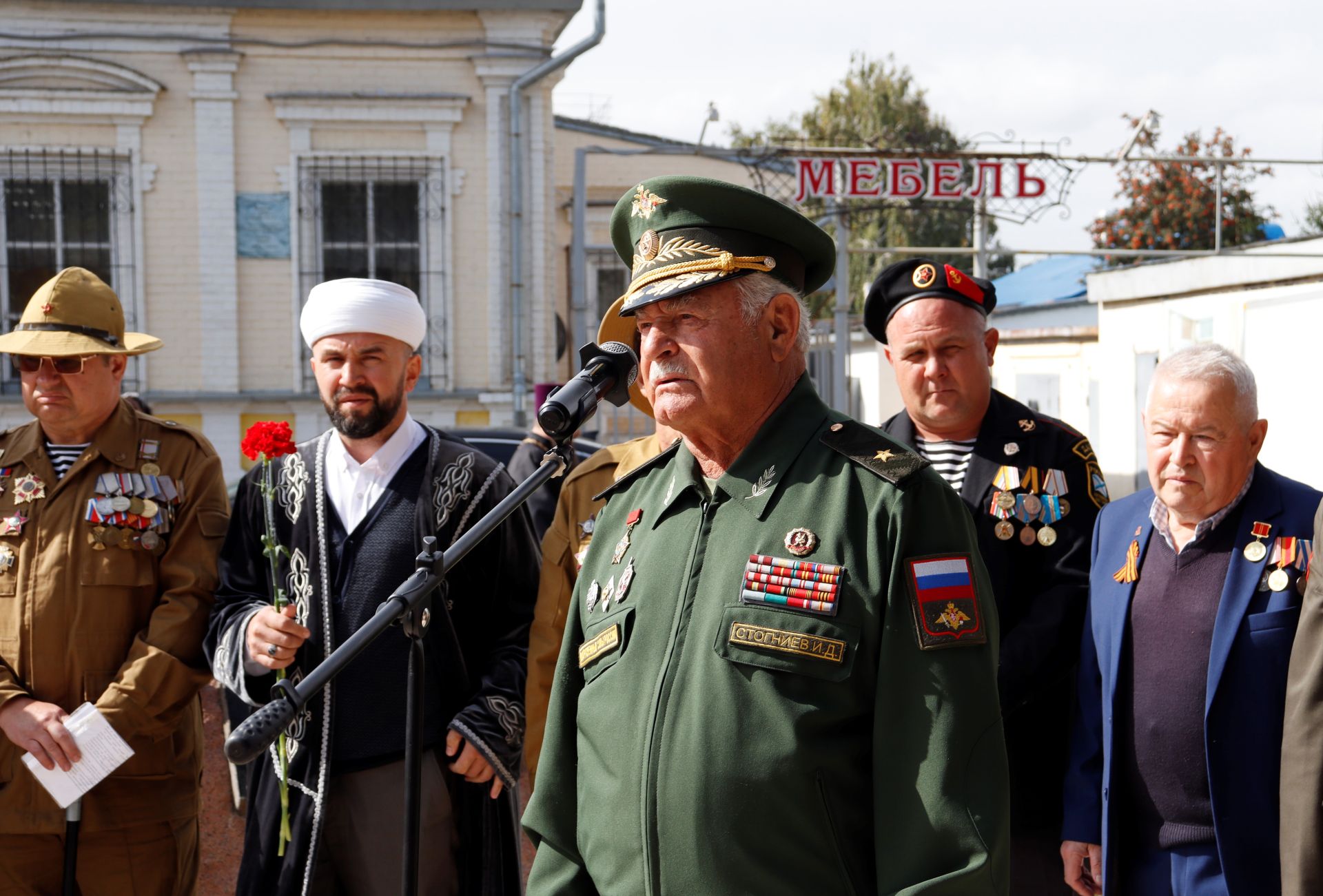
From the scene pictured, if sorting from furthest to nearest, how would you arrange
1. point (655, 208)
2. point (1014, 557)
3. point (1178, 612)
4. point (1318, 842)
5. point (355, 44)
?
point (355, 44), point (1014, 557), point (1178, 612), point (1318, 842), point (655, 208)

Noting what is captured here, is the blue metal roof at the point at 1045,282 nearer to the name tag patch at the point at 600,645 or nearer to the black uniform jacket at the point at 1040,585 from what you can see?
the black uniform jacket at the point at 1040,585

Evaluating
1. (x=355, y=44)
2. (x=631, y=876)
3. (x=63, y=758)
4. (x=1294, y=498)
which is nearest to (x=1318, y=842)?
(x=1294, y=498)

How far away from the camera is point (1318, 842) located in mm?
2600

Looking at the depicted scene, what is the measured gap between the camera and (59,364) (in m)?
3.80

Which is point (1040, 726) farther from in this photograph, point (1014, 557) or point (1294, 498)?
point (1294, 498)

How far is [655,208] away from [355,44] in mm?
10353

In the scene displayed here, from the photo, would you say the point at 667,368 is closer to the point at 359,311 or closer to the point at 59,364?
the point at 359,311

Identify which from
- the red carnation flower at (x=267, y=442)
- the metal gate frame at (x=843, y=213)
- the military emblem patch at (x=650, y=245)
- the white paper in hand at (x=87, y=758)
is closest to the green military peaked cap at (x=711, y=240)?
the military emblem patch at (x=650, y=245)

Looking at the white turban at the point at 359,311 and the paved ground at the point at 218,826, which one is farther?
the paved ground at the point at 218,826

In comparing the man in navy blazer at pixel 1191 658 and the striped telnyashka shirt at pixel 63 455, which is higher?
the striped telnyashka shirt at pixel 63 455

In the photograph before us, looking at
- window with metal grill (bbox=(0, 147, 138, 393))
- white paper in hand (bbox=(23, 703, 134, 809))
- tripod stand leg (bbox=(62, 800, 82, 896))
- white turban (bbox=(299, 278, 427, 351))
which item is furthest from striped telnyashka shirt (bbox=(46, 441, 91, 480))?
window with metal grill (bbox=(0, 147, 138, 393))

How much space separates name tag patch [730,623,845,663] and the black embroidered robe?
1467mm

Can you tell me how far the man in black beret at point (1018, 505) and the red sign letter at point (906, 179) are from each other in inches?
377

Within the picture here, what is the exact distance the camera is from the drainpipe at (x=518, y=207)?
1160cm
